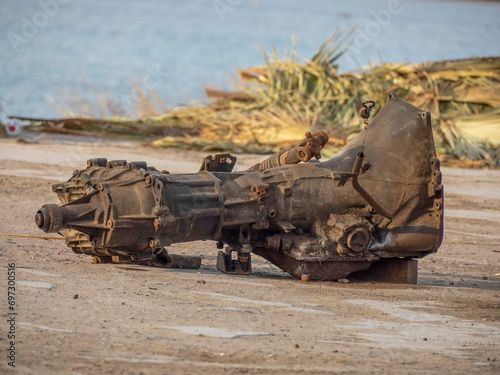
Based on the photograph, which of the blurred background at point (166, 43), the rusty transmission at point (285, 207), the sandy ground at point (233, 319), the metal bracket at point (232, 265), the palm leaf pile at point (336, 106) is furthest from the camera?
the blurred background at point (166, 43)

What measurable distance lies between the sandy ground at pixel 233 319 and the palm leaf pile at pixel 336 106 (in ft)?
21.4

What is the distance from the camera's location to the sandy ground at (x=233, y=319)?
14.0 ft

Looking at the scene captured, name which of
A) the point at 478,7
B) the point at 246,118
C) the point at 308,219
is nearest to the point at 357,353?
the point at 308,219

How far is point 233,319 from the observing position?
4996mm

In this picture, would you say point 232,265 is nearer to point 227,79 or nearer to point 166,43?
point 227,79

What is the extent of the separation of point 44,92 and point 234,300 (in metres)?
31.3

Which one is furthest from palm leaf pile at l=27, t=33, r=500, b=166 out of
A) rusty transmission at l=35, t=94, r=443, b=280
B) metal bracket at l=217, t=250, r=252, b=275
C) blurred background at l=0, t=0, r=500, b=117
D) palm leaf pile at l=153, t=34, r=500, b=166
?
metal bracket at l=217, t=250, r=252, b=275

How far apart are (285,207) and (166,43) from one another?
60835mm

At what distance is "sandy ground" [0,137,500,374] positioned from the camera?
14.0ft

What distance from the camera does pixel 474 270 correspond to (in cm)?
726

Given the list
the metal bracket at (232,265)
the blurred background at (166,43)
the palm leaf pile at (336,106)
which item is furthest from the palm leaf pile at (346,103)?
the metal bracket at (232,265)

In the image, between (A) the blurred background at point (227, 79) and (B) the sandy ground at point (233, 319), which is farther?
(A) the blurred background at point (227, 79)

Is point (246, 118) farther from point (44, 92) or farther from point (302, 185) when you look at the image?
point (44, 92)

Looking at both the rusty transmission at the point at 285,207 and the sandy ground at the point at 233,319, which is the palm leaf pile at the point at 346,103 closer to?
the sandy ground at the point at 233,319
